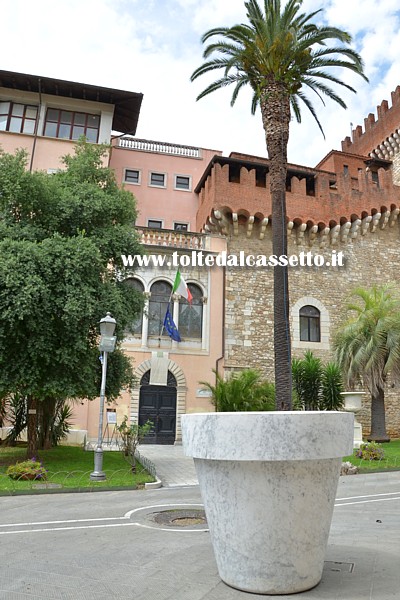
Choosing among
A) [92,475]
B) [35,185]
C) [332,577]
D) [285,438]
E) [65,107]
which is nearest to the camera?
[285,438]

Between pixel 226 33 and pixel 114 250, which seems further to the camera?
pixel 226 33

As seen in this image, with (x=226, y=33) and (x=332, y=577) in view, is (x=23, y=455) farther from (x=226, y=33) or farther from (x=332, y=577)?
(x=226, y=33)

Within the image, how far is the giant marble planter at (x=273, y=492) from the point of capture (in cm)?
353

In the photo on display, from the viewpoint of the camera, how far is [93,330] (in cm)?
1427

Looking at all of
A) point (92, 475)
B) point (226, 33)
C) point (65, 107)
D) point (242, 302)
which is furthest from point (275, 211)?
point (65, 107)

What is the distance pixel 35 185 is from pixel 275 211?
281 inches

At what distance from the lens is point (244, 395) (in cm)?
1958

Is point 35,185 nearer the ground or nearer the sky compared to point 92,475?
nearer the sky

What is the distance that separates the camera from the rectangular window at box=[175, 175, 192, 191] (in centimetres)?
2931

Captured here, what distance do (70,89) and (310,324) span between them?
18.5 metres

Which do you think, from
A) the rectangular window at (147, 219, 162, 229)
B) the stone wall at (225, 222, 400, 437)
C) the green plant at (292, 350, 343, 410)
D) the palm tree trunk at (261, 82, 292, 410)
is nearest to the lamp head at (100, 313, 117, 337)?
the palm tree trunk at (261, 82, 292, 410)

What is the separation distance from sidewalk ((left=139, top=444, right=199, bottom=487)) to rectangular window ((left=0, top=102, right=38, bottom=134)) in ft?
59.9

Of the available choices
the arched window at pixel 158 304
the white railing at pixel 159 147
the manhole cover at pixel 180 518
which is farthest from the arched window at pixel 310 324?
the manhole cover at pixel 180 518

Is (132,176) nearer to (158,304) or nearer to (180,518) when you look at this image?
(158,304)
